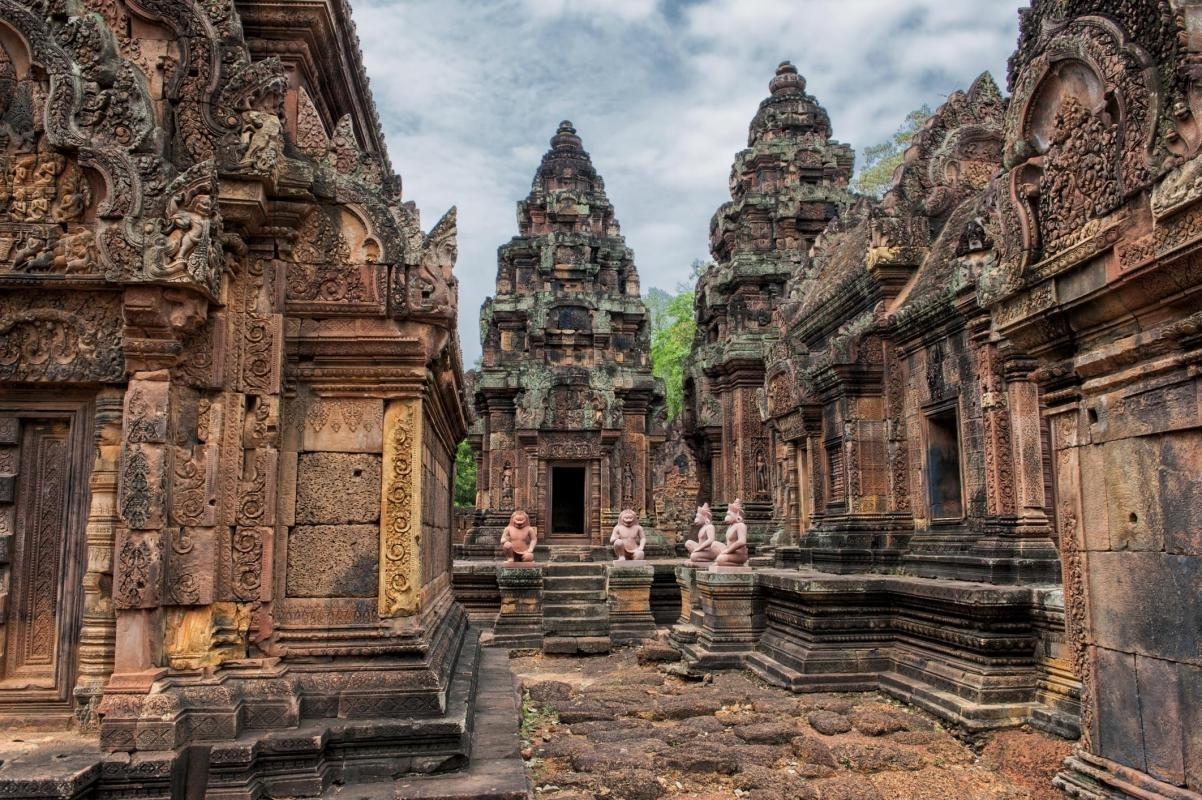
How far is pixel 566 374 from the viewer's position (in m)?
21.1

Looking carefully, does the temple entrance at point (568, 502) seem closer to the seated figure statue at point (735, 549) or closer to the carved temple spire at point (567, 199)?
the carved temple spire at point (567, 199)

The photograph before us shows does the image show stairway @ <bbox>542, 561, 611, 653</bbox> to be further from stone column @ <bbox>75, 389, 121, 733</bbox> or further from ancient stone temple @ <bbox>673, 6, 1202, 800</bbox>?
stone column @ <bbox>75, 389, 121, 733</bbox>

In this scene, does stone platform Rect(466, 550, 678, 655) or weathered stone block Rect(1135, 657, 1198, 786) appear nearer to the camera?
weathered stone block Rect(1135, 657, 1198, 786)

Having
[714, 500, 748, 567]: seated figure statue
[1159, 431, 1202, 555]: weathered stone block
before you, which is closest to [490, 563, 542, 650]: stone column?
[714, 500, 748, 567]: seated figure statue

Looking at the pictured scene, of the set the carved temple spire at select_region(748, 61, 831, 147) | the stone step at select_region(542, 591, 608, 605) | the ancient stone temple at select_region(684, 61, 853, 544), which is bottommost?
the stone step at select_region(542, 591, 608, 605)

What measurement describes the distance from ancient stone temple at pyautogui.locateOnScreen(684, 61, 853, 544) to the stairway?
6.69 m

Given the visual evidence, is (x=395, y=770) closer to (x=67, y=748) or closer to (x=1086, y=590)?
(x=67, y=748)

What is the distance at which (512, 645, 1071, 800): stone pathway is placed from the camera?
578 cm

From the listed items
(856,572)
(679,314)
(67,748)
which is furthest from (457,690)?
(679,314)

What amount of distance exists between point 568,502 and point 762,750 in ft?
55.5

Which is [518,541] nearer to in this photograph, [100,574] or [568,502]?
[568,502]

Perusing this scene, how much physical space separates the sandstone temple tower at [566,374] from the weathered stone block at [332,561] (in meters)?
15.6

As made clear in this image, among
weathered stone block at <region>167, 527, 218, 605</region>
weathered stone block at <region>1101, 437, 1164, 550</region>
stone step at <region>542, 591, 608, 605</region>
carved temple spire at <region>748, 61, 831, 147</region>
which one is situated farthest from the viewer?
carved temple spire at <region>748, 61, 831, 147</region>

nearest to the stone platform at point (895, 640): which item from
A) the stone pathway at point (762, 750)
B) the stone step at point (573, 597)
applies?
the stone pathway at point (762, 750)
